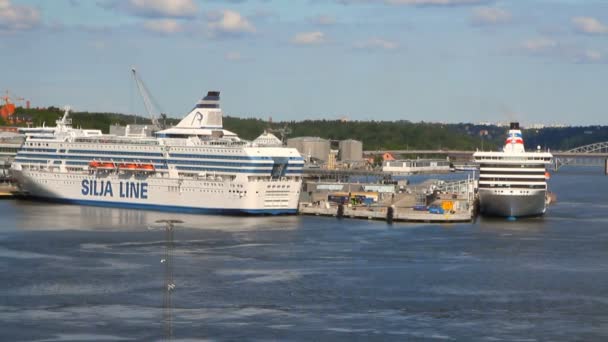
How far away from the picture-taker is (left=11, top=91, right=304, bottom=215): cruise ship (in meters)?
58.8

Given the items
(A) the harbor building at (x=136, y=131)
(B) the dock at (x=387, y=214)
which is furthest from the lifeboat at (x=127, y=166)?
(B) the dock at (x=387, y=214)

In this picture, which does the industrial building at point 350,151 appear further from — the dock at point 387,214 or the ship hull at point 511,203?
the ship hull at point 511,203

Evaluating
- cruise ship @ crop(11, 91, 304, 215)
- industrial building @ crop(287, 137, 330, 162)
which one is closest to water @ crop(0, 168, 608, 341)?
cruise ship @ crop(11, 91, 304, 215)

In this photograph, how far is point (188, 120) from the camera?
65688 mm

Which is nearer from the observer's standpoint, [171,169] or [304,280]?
[304,280]

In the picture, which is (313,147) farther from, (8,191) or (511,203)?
(511,203)

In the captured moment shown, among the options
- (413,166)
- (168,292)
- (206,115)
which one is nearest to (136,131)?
(206,115)

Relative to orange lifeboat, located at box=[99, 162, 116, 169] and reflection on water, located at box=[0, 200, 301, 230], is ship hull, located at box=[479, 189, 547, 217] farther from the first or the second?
orange lifeboat, located at box=[99, 162, 116, 169]

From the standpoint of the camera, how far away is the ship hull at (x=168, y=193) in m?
58.5

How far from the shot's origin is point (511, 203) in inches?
2283

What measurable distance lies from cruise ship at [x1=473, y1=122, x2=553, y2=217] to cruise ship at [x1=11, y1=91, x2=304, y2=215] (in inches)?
338

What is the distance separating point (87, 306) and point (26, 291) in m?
2.82

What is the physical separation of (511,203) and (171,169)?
1598cm

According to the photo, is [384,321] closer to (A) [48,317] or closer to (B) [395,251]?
(A) [48,317]
